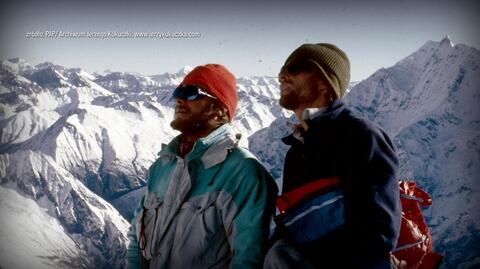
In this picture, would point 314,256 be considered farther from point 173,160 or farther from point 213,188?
point 173,160

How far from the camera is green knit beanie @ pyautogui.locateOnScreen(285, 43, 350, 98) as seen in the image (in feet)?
14.0

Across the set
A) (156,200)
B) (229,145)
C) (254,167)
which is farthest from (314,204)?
(156,200)

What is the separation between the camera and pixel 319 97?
430 centimetres

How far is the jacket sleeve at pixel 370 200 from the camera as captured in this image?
3.36 m

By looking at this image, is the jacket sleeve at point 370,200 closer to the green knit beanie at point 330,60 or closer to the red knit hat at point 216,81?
the green knit beanie at point 330,60

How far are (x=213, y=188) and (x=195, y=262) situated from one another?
773 millimetres

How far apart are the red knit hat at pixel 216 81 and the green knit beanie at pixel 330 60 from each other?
117 cm

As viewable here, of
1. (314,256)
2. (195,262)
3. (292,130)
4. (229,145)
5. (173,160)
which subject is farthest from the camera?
(173,160)

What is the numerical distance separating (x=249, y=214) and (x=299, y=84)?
139cm

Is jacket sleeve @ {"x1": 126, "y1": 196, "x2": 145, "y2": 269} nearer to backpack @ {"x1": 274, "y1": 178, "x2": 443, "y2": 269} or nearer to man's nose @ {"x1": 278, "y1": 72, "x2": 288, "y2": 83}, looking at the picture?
backpack @ {"x1": 274, "y1": 178, "x2": 443, "y2": 269}

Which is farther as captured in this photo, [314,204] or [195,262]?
[195,262]

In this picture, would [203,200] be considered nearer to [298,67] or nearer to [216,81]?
[216,81]

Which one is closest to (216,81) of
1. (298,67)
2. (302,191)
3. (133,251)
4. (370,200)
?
(298,67)

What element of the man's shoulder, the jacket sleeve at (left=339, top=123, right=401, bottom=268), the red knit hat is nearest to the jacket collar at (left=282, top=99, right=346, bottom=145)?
the man's shoulder
